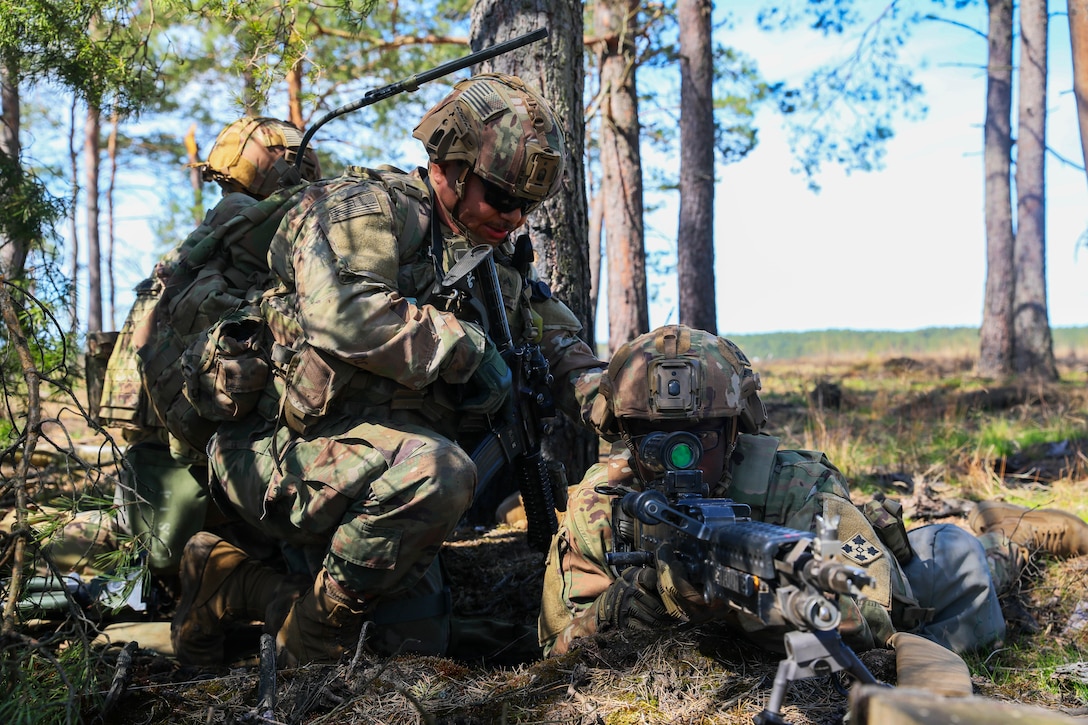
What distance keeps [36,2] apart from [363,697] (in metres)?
3.51

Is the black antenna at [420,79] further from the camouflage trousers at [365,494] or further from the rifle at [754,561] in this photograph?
the rifle at [754,561]

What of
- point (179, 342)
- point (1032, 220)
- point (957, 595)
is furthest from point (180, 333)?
point (1032, 220)

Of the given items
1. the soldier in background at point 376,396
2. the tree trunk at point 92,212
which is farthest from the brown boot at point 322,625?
the tree trunk at point 92,212

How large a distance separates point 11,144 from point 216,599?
2.39 meters

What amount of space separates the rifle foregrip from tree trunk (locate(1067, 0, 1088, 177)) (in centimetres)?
311

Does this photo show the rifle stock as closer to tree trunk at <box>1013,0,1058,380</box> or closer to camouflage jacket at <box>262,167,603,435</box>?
camouflage jacket at <box>262,167,603,435</box>

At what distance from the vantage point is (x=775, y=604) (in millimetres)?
1875

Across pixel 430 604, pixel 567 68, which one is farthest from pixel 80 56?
pixel 430 604

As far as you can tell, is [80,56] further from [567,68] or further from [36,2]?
[567,68]

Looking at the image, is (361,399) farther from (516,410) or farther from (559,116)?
(559,116)

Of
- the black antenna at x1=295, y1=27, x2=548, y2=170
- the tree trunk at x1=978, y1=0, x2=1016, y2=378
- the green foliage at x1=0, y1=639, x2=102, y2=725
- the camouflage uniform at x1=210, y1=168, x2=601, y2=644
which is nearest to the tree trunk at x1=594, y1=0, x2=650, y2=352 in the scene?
the black antenna at x1=295, y1=27, x2=548, y2=170

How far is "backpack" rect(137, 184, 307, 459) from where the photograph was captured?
340 centimetres

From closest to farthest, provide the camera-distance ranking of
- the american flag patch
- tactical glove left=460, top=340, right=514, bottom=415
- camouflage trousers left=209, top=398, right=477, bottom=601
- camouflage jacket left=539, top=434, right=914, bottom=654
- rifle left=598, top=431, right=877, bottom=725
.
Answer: rifle left=598, top=431, right=877, bottom=725
camouflage jacket left=539, top=434, right=914, bottom=654
camouflage trousers left=209, top=398, right=477, bottom=601
the american flag patch
tactical glove left=460, top=340, right=514, bottom=415

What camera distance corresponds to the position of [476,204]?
3.47 meters
